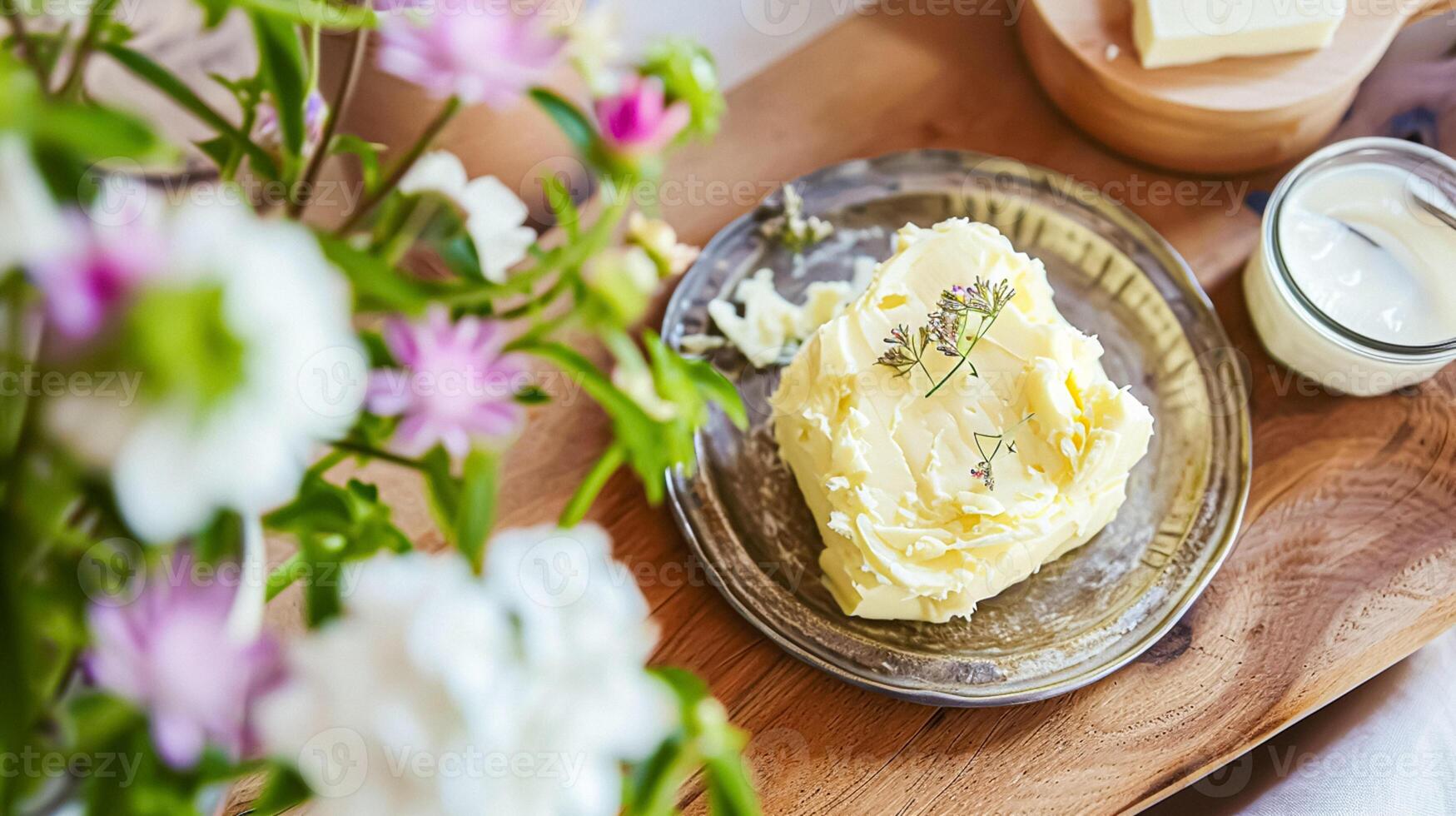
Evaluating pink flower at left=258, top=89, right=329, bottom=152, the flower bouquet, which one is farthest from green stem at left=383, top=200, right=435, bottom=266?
pink flower at left=258, top=89, right=329, bottom=152

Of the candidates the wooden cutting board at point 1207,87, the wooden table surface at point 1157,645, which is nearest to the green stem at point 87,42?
the wooden table surface at point 1157,645

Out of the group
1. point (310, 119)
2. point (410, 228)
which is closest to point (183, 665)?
point (410, 228)

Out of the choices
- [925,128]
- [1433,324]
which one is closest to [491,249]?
[925,128]

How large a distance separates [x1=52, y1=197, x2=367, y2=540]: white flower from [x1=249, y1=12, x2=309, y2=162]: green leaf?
111mm

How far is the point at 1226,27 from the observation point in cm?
73

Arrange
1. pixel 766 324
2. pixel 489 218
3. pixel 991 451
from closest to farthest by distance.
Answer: pixel 489 218, pixel 991 451, pixel 766 324

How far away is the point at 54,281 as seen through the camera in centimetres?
21

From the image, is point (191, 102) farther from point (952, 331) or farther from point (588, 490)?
point (952, 331)

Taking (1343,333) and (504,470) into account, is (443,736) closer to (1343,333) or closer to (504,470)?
(504,470)

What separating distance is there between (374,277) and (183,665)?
0.36 ft

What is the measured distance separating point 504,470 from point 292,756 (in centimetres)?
43

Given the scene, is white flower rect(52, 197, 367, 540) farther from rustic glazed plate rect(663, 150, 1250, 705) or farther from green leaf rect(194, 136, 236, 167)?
rustic glazed plate rect(663, 150, 1250, 705)

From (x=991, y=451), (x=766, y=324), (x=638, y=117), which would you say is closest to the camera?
(x=638, y=117)

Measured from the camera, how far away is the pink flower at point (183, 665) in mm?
263
